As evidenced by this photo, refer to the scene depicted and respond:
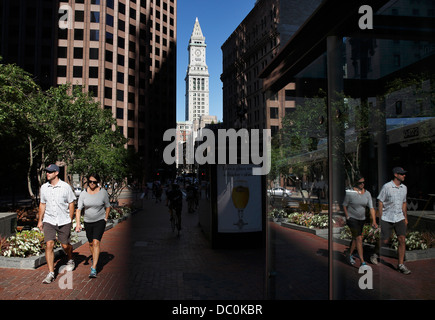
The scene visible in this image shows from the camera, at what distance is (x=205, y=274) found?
7.12 m

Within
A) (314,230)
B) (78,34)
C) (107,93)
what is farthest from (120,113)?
(314,230)

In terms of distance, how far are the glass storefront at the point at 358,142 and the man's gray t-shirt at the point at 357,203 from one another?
0.01 metres

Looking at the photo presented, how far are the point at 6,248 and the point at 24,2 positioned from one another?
64424mm

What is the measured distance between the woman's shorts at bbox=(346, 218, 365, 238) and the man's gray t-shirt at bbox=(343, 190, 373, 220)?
0.07 ft

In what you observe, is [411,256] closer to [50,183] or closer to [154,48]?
[50,183]

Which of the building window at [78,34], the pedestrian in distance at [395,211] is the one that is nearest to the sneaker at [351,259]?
the pedestrian in distance at [395,211]

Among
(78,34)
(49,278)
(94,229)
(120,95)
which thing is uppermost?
(78,34)

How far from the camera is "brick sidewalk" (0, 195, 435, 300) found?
1999 millimetres

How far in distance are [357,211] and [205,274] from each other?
5508 millimetres

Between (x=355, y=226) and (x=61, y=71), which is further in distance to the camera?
(x=61, y=71)

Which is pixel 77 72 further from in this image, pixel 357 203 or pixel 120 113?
pixel 357 203

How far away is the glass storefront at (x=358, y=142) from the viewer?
5.56 ft

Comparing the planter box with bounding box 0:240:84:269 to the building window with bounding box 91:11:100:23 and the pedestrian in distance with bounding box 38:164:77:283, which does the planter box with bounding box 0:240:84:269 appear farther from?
the building window with bounding box 91:11:100:23
